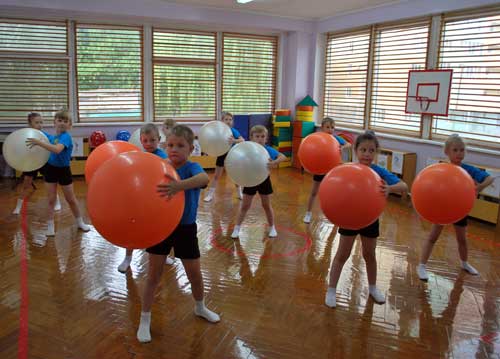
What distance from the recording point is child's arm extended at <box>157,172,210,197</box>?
2030 mm

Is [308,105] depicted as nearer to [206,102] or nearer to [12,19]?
[206,102]

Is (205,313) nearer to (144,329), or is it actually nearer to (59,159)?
(144,329)

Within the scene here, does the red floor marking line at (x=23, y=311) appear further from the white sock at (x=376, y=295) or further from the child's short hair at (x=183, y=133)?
the white sock at (x=376, y=295)

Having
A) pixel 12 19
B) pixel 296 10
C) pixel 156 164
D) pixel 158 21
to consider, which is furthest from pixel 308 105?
pixel 156 164

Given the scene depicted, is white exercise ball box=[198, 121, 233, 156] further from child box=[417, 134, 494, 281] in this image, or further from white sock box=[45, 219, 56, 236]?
child box=[417, 134, 494, 281]

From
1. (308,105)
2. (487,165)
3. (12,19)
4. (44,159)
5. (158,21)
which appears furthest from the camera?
(308,105)

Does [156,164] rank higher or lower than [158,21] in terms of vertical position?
lower

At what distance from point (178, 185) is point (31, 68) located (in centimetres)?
633

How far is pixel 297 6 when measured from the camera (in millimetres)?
7250

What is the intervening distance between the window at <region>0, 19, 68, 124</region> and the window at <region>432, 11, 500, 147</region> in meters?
6.12

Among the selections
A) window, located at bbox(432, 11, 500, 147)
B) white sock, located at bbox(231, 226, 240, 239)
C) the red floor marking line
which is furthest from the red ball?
window, located at bbox(432, 11, 500, 147)

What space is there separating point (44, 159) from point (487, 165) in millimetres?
5224

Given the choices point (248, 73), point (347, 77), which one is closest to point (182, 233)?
point (347, 77)

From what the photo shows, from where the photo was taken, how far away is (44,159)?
13.7 ft
